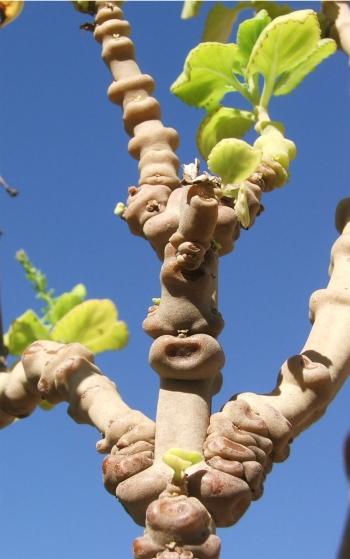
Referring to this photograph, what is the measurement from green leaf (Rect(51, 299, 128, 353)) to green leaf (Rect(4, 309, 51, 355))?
54 millimetres

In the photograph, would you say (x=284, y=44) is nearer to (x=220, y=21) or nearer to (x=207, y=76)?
(x=207, y=76)

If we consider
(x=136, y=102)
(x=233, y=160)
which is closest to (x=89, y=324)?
(x=136, y=102)

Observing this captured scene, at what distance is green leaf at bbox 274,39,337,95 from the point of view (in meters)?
1.08

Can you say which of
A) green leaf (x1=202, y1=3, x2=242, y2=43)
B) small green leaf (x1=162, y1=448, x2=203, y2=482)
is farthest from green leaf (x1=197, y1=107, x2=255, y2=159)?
small green leaf (x1=162, y1=448, x2=203, y2=482)

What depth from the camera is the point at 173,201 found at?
905 mm

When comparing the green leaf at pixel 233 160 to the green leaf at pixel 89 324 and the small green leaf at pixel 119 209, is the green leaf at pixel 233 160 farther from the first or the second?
the green leaf at pixel 89 324

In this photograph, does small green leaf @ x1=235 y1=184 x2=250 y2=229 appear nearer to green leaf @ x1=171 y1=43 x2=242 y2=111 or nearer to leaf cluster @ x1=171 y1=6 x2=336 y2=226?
leaf cluster @ x1=171 y1=6 x2=336 y2=226

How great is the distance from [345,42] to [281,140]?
234mm

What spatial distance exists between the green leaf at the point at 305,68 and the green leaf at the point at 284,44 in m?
0.02

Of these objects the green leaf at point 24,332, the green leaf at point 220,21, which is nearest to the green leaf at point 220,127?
the green leaf at point 220,21

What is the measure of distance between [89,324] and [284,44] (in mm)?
499

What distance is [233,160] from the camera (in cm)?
87

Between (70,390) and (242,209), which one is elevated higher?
(242,209)

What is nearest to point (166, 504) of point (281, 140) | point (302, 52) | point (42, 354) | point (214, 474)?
point (214, 474)
